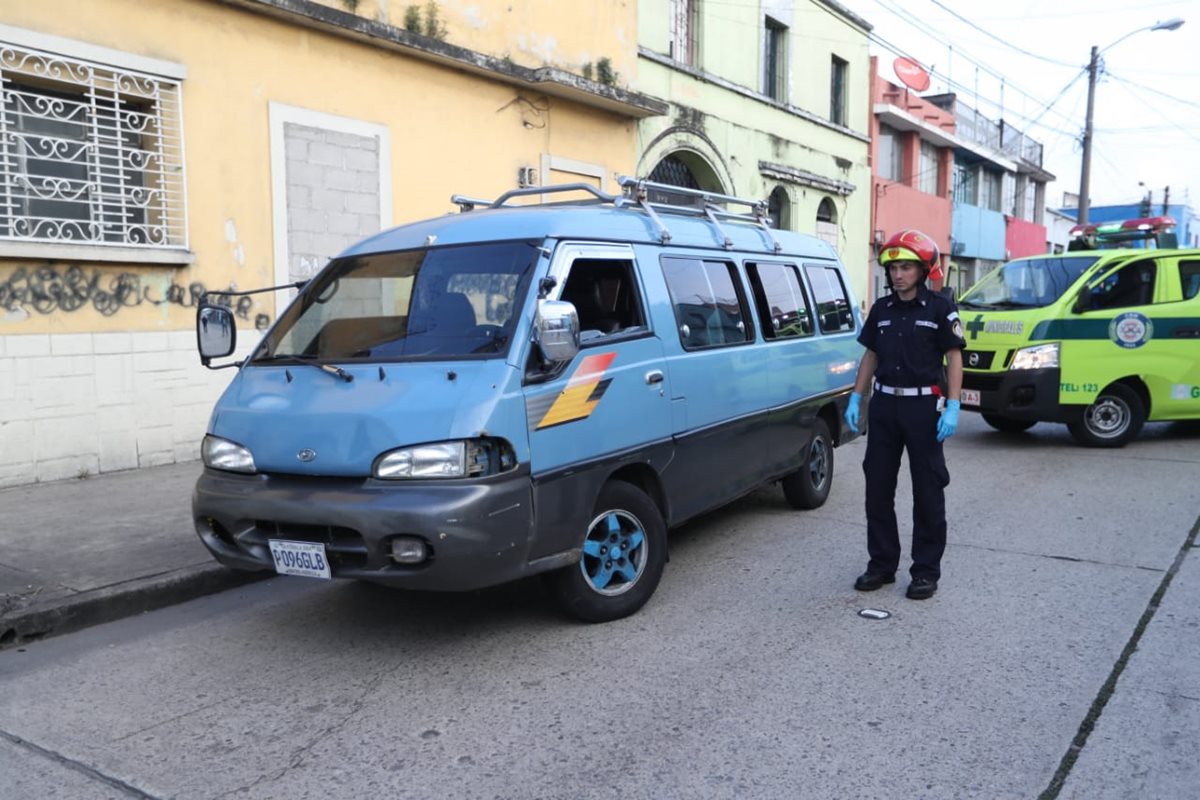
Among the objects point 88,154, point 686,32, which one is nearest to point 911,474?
point 88,154

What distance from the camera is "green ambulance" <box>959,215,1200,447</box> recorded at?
30.9 ft

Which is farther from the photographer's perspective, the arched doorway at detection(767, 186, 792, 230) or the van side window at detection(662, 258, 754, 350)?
the arched doorway at detection(767, 186, 792, 230)

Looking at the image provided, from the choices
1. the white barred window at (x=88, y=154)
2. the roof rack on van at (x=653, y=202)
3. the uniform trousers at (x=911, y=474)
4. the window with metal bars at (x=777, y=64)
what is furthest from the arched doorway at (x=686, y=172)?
the uniform trousers at (x=911, y=474)

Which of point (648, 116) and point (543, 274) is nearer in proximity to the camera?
point (543, 274)

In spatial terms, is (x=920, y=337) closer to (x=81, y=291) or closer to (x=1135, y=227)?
(x=81, y=291)

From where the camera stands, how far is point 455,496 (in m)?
3.94

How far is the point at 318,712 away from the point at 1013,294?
Answer: 339 inches

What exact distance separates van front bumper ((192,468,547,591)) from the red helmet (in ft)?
7.60

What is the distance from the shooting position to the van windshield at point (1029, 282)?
386 inches

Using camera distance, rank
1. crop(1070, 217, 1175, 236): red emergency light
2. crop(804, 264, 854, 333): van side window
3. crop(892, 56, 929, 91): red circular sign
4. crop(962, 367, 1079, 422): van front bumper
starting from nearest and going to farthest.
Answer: crop(804, 264, 854, 333): van side window < crop(962, 367, 1079, 422): van front bumper < crop(1070, 217, 1175, 236): red emergency light < crop(892, 56, 929, 91): red circular sign

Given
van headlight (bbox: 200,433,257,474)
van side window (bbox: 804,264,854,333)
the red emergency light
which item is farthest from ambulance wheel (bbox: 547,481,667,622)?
the red emergency light

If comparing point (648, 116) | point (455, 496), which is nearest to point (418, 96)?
point (648, 116)

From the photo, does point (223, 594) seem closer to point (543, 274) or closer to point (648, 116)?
point (543, 274)

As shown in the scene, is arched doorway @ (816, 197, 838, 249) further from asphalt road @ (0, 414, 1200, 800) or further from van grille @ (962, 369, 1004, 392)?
asphalt road @ (0, 414, 1200, 800)
